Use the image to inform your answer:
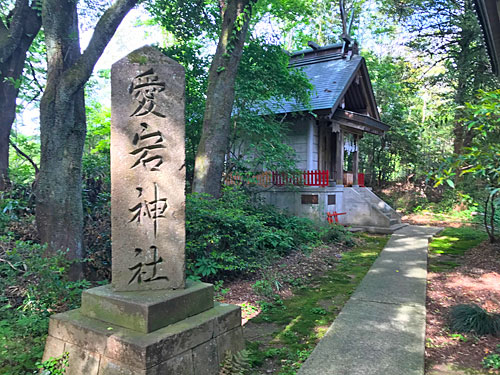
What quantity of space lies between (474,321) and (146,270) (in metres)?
3.80

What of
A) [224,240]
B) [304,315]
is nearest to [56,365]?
[304,315]

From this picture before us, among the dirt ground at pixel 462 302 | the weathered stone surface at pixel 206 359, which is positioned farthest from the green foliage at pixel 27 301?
the dirt ground at pixel 462 302

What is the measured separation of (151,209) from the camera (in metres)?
3.24

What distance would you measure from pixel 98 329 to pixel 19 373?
2.94 ft

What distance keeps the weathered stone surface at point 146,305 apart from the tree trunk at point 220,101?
4353 millimetres

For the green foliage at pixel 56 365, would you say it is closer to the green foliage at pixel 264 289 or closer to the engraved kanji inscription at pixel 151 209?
the engraved kanji inscription at pixel 151 209

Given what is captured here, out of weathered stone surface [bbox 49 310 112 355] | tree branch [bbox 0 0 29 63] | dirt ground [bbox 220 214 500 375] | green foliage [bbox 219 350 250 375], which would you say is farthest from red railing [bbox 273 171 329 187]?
weathered stone surface [bbox 49 310 112 355]

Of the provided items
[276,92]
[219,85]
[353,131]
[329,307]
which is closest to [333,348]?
[329,307]

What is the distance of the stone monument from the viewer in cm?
300

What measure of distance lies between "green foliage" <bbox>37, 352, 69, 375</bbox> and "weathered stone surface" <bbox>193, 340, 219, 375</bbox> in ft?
3.80

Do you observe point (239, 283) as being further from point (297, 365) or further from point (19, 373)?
point (19, 373)

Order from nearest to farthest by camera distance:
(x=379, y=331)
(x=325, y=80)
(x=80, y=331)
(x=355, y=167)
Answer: (x=80, y=331) < (x=379, y=331) < (x=325, y=80) < (x=355, y=167)

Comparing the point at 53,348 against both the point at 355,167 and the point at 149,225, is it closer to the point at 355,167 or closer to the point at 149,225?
the point at 149,225

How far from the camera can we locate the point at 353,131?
1483 cm
